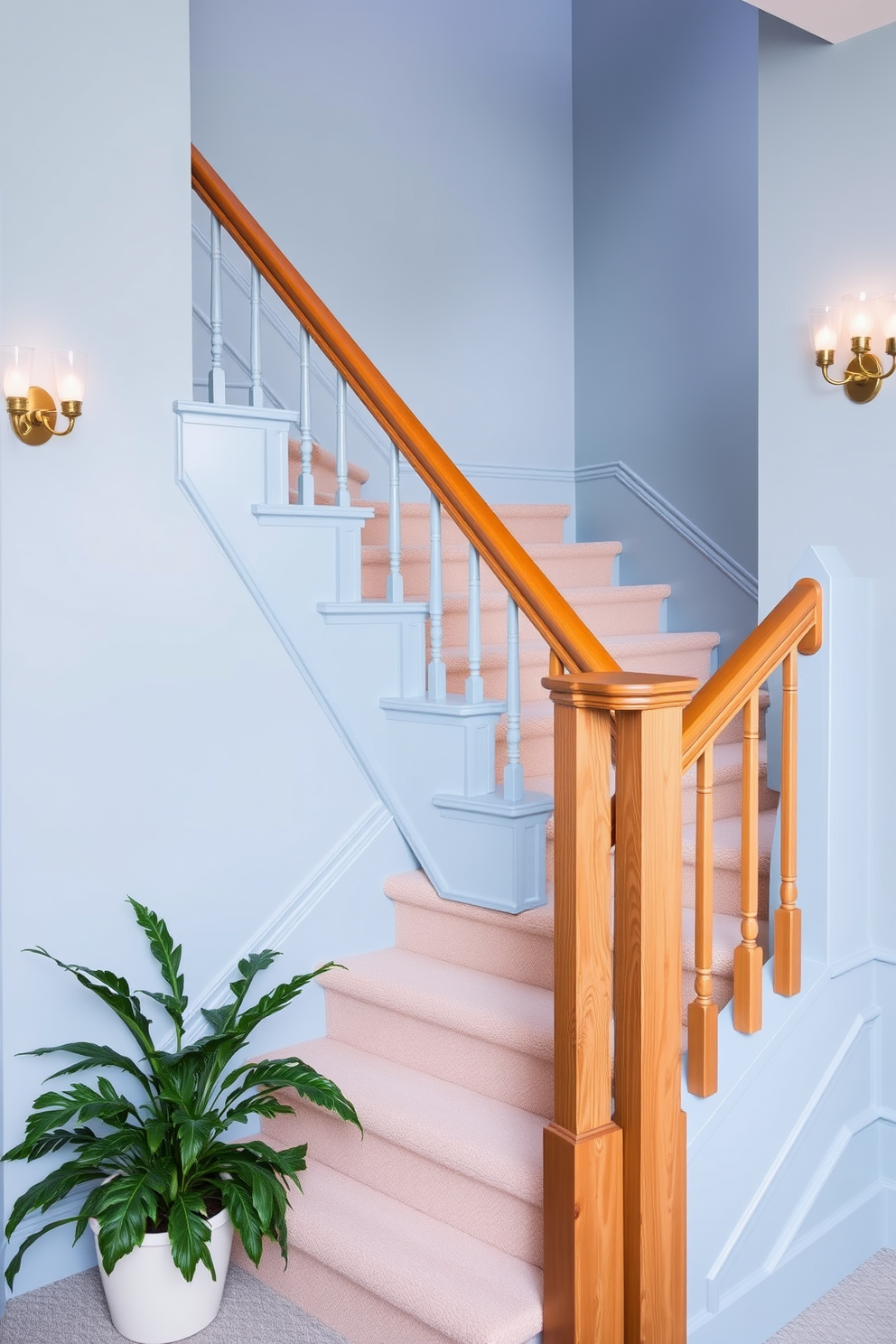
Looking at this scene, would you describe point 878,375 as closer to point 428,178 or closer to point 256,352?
point 256,352

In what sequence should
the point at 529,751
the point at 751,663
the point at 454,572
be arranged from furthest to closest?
the point at 454,572
the point at 529,751
the point at 751,663

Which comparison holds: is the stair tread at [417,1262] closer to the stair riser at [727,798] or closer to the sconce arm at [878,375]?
the stair riser at [727,798]

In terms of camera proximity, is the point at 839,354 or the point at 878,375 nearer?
the point at 878,375

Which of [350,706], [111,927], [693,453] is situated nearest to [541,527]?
[693,453]

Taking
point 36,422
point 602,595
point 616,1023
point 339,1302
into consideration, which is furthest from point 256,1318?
point 602,595

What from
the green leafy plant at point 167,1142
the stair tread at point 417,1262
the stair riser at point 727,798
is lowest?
the stair tread at point 417,1262

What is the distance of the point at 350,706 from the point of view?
3402 mm

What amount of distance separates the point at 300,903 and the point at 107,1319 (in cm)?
110

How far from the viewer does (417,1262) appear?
99.6 inches

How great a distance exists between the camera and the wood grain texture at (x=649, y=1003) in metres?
2.24

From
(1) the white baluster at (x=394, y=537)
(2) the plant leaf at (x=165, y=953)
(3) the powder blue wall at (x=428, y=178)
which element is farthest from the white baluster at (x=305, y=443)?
(3) the powder blue wall at (x=428, y=178)

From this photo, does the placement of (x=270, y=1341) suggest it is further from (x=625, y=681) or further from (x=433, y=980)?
(x=625, y=681)

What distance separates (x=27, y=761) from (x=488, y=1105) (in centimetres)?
136

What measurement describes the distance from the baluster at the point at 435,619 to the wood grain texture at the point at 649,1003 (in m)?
1.13
